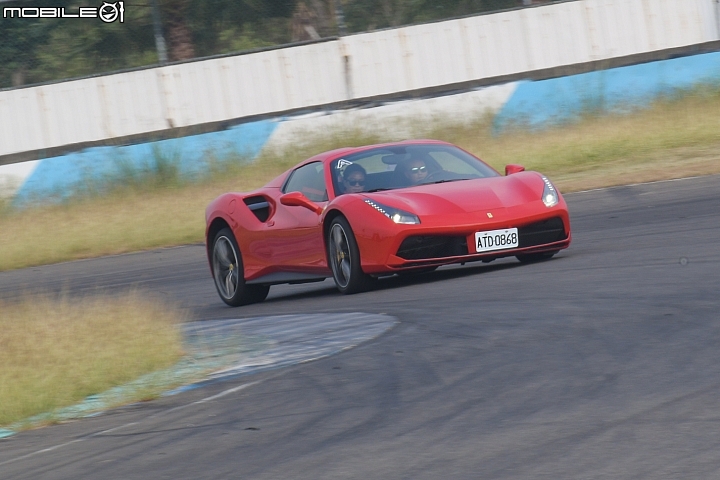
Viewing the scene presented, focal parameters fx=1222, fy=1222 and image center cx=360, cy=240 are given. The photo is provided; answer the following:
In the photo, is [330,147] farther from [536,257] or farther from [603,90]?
[536,257]

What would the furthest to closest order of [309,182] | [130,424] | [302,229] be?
1. [309,182]
2. [302,229]
3. [130,424]

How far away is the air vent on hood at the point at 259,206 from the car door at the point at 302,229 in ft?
0.68

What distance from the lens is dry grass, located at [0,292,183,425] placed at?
20.0 ft

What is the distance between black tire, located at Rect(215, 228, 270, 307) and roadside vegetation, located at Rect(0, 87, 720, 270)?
556cm

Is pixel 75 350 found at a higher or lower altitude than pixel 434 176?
lower

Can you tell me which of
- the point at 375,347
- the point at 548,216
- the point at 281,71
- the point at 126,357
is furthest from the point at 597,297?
the point at 281,71

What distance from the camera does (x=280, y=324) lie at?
8156mm

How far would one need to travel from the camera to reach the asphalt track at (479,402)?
399 centimetres

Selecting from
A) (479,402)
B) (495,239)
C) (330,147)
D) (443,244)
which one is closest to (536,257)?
(495,239)

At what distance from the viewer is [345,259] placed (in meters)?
9.02

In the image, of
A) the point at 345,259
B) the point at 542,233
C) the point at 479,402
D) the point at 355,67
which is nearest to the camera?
the point at 479,402

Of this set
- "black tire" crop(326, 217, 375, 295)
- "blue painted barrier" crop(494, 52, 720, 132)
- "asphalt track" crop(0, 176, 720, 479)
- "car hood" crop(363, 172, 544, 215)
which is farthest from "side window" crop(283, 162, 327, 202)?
"blue painted barrier" crop(494, 52, 720, 132)

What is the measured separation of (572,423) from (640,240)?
5.66 meters

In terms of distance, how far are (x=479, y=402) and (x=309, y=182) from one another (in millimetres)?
5276
